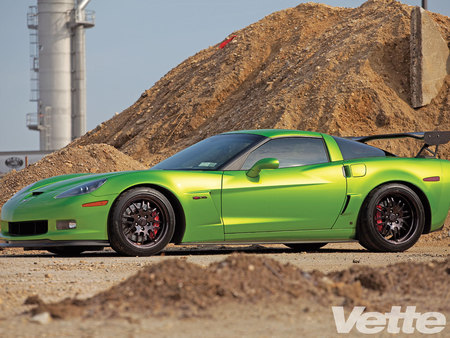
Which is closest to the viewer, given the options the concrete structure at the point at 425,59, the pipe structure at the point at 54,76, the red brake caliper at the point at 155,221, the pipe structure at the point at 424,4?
the red brake caliper at the point at 155,221

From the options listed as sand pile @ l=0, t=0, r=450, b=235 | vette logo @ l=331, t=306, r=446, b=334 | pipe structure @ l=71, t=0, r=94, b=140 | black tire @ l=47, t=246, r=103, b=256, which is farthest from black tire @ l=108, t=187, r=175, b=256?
pipe structure @ l=71, t=0, r=94, b=140

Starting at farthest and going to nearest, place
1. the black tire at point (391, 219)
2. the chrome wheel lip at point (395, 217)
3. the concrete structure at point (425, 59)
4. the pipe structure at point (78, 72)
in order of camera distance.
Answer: the pipe structure at point (78, 72) → the concrete structure at point (425, 59) → the chrome wheel lip at point (395, 217) → the black tire at point (391, 219)

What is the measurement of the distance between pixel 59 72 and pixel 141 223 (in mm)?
53786

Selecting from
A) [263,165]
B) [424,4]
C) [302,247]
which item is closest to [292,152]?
[263,165]

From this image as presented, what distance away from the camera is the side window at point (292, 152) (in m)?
8.55

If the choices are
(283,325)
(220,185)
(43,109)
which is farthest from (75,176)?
(43,109)

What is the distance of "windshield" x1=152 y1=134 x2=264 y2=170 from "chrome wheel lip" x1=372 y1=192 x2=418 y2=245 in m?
1.59

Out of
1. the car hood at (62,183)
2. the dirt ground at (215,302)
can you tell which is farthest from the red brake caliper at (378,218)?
the dirt ground at (215,302)

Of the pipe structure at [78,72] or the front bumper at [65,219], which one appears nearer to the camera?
the front bumper at [65,219]

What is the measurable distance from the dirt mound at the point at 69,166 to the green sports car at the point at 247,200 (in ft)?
23.6

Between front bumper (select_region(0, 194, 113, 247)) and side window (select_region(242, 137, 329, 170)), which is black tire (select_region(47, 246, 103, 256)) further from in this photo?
side window (select_region(242, 137, 329, 170))

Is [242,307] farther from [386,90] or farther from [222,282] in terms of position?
→ [386,90]

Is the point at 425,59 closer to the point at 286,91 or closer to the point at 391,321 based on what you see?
the point at 286,91

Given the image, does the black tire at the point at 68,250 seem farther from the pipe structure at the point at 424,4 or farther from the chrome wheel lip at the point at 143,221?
the pipe structure at the point at 424,4
